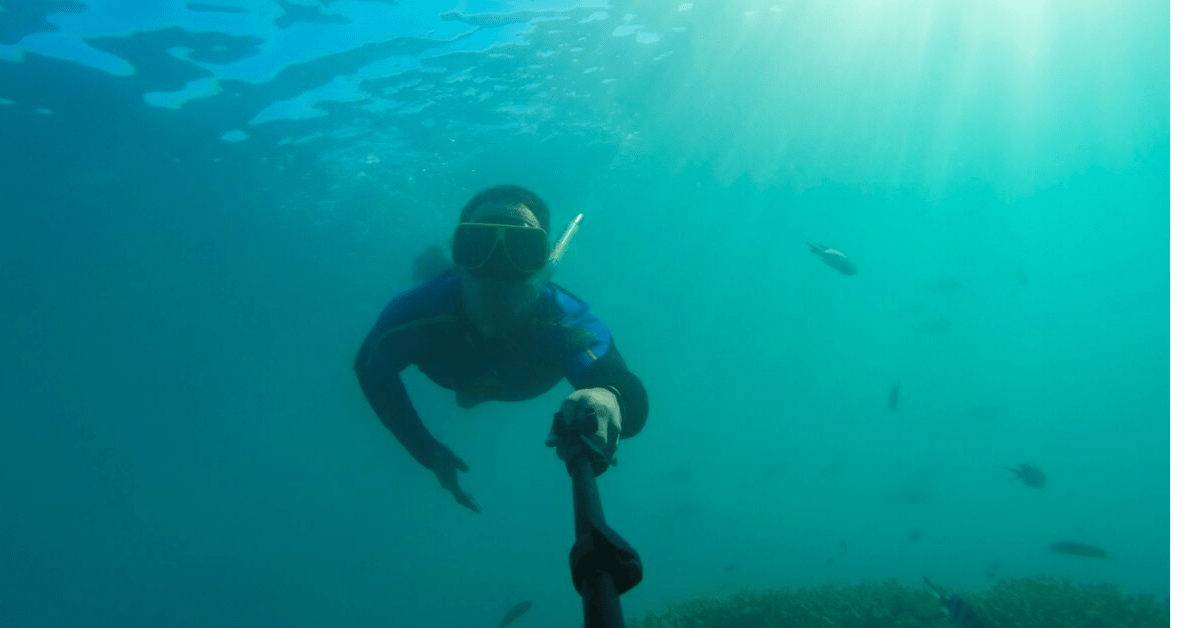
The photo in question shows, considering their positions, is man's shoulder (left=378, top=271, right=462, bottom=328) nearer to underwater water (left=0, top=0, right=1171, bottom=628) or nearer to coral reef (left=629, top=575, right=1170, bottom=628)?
coral reef (left=629, top=575, right=1170, bottom=628)

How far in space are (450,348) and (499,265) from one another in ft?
2.93

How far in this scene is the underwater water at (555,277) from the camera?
14969mm

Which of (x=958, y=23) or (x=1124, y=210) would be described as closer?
(x=958, y=23)

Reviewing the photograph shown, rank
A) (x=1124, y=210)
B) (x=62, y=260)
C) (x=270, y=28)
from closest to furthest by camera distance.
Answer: (x=270, y=28)
(x=62, y=260)
(x=1124, y=210)

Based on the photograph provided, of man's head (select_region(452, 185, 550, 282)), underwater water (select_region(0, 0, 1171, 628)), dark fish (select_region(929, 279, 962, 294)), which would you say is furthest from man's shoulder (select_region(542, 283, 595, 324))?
dark fish (select_region(929, 279, 962, 294))

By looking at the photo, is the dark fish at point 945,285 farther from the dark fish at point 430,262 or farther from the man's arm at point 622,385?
the man's arm at point 622,385

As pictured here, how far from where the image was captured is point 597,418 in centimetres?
172

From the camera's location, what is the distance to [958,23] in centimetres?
1973

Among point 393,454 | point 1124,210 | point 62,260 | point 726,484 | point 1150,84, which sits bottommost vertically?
point 726,484

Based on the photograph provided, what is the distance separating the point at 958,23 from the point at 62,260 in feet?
121

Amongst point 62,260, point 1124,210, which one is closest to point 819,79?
point 62,260

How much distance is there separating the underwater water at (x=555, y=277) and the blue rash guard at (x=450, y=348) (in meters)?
9.29

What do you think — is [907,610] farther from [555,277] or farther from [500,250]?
[555,277]

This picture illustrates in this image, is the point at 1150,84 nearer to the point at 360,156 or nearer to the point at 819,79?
the point at 819,79
